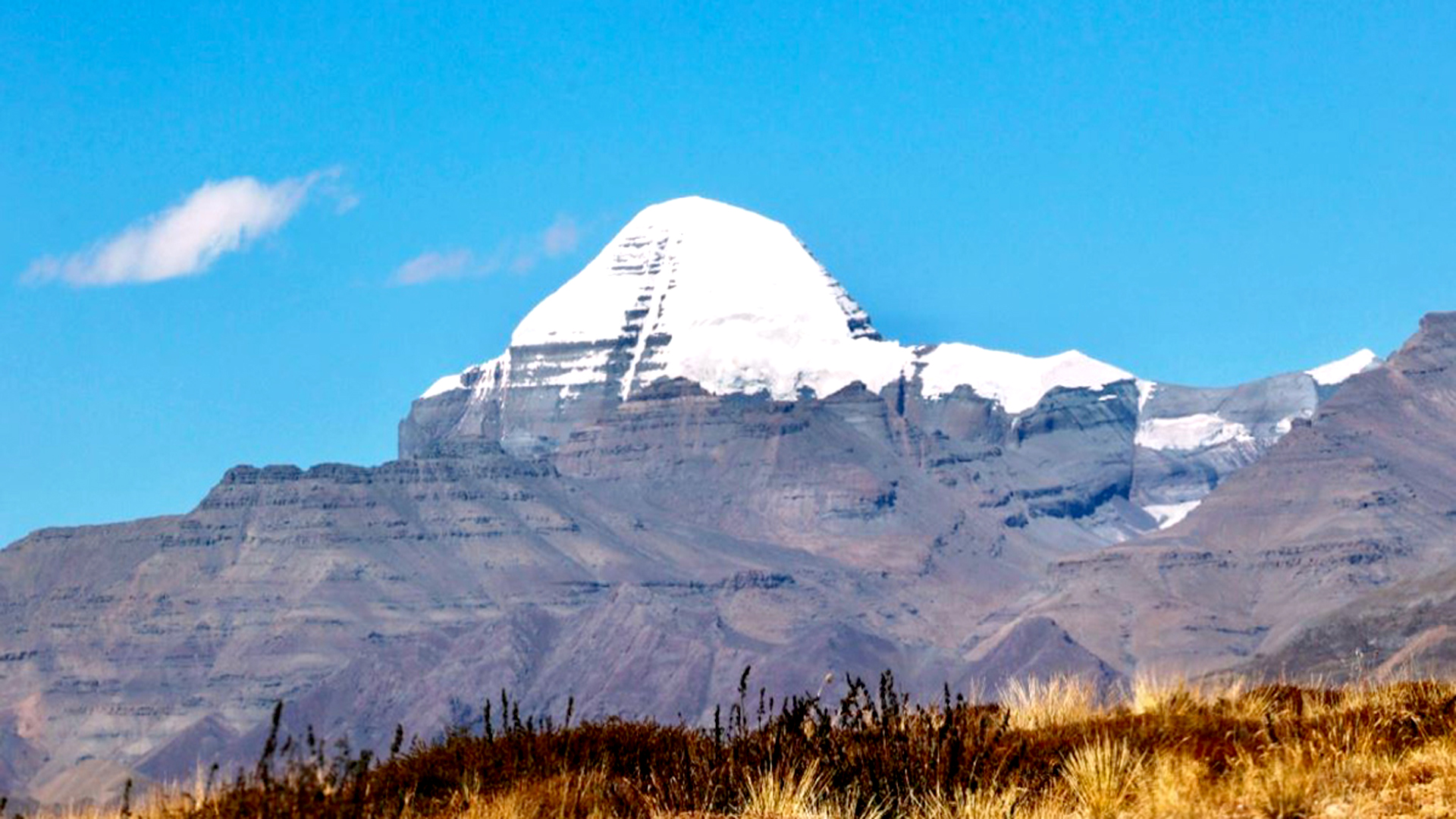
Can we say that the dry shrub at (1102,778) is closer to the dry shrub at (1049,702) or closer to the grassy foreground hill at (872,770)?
the grassy foreground hill at (872,770)

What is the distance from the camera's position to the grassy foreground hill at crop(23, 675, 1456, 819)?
15.9 m

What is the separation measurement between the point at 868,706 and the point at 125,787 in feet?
17.7

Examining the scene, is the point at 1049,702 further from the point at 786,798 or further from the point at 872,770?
the point at 786,798

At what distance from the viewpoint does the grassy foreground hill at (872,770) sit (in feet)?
52.3

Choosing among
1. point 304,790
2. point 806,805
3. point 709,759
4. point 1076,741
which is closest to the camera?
point 304,790

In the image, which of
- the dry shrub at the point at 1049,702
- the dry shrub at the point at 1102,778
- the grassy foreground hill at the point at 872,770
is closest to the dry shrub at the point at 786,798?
the grassy foreground hill at the point at 872,770

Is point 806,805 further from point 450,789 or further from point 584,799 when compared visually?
point 450,789

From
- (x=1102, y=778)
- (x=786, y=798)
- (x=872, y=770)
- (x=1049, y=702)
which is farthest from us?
(x=1049, y=702)

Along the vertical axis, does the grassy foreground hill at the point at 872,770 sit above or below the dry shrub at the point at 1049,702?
below

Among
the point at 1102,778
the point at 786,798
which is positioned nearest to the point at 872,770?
the point at 786,798

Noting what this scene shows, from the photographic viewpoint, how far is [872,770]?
17547mm

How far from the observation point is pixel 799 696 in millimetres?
17984

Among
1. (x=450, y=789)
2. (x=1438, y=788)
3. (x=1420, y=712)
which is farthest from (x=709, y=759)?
(x=1420, y=712)

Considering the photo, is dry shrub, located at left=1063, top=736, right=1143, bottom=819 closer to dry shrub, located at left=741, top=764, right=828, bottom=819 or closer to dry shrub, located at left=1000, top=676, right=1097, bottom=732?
dry shrub, located at left=741, top=764, right=828, bottom=819
